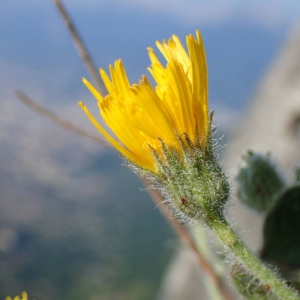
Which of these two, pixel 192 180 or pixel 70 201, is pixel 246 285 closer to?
pixel 192 180

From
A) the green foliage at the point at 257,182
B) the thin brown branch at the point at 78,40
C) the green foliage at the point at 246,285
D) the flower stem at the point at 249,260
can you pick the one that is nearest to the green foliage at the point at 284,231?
the green foliage at the point at 257,182

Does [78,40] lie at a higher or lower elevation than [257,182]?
higher

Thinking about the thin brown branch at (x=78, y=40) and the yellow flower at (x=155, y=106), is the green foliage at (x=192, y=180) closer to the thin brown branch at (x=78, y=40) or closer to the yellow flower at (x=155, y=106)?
the yellow flower at (x=155, y=106)

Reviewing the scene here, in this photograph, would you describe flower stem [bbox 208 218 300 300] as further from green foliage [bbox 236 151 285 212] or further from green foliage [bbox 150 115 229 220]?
green foliage [bbox 236 151 285 212]

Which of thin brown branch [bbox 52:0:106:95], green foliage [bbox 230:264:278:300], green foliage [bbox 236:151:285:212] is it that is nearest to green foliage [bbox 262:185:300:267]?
green foliage [bbox 236:151:285:212]

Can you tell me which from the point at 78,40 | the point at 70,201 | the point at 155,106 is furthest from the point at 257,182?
the point at 70,201

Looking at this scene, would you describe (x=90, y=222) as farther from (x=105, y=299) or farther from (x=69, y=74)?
(x=69, y=74)

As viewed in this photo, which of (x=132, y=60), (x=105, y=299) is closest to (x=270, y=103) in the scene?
(x=105, y=299)

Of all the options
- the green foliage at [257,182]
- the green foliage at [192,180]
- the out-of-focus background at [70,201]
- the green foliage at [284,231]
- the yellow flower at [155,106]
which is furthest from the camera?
the out-of-focus background at [70,201]
